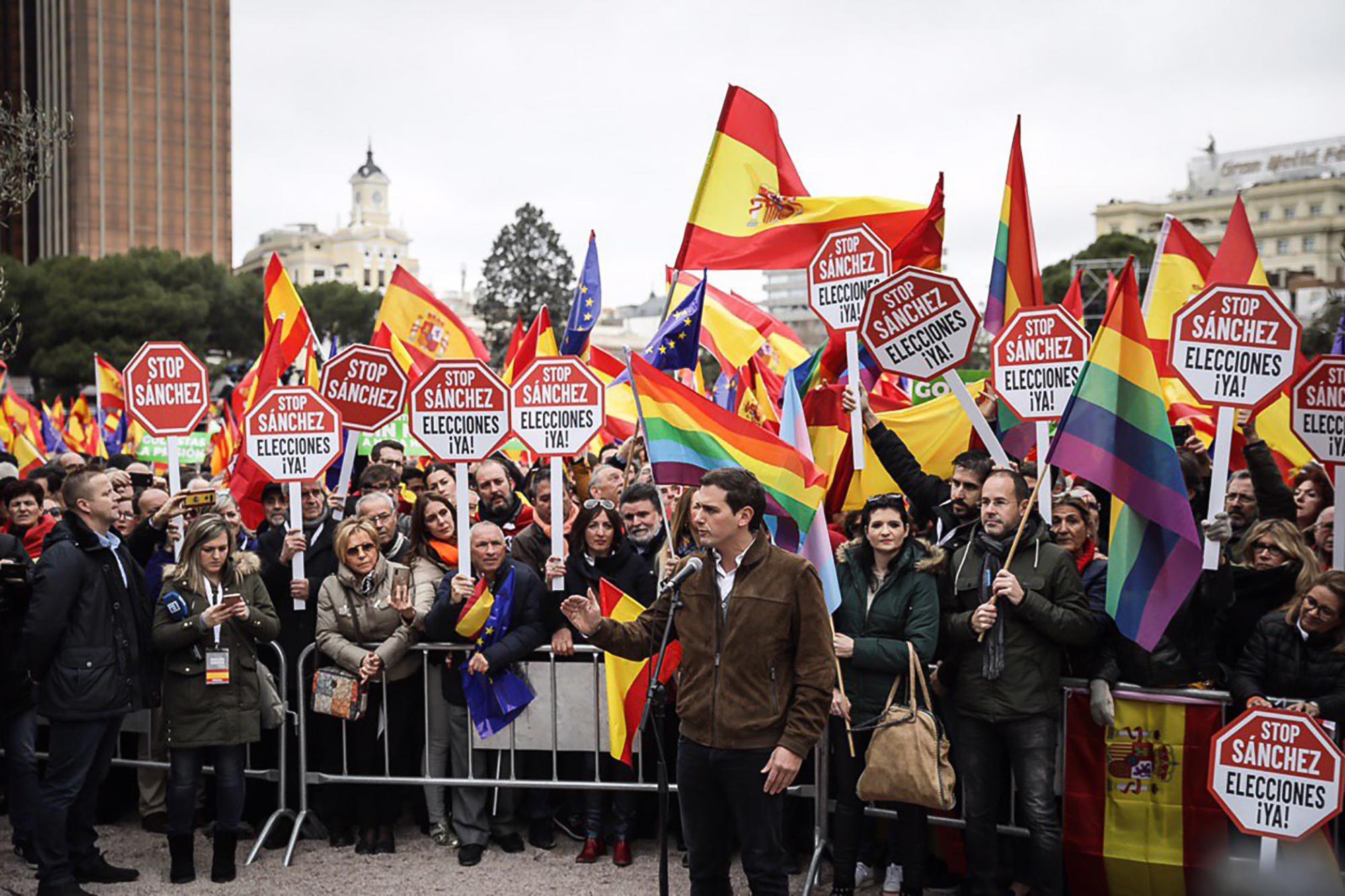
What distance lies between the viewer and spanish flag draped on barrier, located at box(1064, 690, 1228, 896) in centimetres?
571

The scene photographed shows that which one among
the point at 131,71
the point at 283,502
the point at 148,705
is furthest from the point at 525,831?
the point at 131,71

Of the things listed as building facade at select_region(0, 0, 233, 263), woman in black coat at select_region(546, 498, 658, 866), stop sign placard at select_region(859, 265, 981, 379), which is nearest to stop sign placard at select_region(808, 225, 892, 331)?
stop sign placard at select_region(859, 265, 981, 379)

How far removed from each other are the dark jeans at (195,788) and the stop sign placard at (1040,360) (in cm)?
434

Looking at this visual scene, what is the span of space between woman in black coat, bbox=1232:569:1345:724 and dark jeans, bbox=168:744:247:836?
15.3ft

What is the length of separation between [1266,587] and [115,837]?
19.9 feet

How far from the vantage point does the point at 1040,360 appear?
7035mm

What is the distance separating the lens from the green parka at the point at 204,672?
21.2 ft

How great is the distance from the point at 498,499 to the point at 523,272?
47936mm

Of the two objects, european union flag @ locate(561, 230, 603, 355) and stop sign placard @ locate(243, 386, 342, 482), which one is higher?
european union flag @ locate(561, 230, 603, 355)

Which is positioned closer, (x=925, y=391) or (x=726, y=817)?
(x=726, y=817)

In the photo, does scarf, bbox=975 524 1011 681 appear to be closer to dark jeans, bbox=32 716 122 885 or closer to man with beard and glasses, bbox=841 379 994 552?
man with beard and glasses, bbox=841 379 994 552

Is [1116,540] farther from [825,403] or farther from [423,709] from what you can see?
[423,709]

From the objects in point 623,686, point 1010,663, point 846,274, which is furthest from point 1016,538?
point 846,274

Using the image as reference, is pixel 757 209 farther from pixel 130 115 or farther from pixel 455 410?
pixel 130 115
